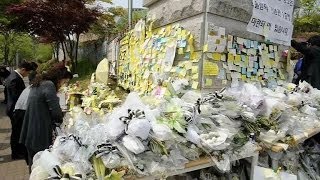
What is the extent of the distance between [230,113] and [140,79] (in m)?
2.83

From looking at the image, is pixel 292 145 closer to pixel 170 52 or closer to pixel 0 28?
pixel 170 52

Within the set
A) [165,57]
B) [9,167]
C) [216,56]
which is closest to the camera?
[216,56]

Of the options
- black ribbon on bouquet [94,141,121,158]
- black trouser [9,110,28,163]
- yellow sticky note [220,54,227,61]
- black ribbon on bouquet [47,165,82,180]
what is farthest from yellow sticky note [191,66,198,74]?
black trouser [9,110,28,163]

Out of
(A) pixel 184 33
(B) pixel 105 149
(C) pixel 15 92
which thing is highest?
(A) pixel 184 33

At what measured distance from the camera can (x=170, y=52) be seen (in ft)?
13.1

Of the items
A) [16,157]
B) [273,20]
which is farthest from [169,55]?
[16,157]

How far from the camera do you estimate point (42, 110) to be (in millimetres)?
3672

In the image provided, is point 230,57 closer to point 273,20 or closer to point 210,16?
point 210,16

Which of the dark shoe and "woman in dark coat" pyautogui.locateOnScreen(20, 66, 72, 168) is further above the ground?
"woman in dark coat" pyautogui.locateOnScreen(20, 66, 72, 168)

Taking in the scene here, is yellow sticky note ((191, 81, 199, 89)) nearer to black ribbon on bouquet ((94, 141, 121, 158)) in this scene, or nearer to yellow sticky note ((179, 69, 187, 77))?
yellow sticky note ((179, 69, 187, 77))

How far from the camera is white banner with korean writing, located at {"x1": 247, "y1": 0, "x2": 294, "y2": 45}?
3852 millimetres

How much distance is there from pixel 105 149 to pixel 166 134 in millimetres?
398

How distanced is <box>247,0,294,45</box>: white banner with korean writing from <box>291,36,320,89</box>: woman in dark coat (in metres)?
0.35

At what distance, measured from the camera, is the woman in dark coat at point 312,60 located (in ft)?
15.0
